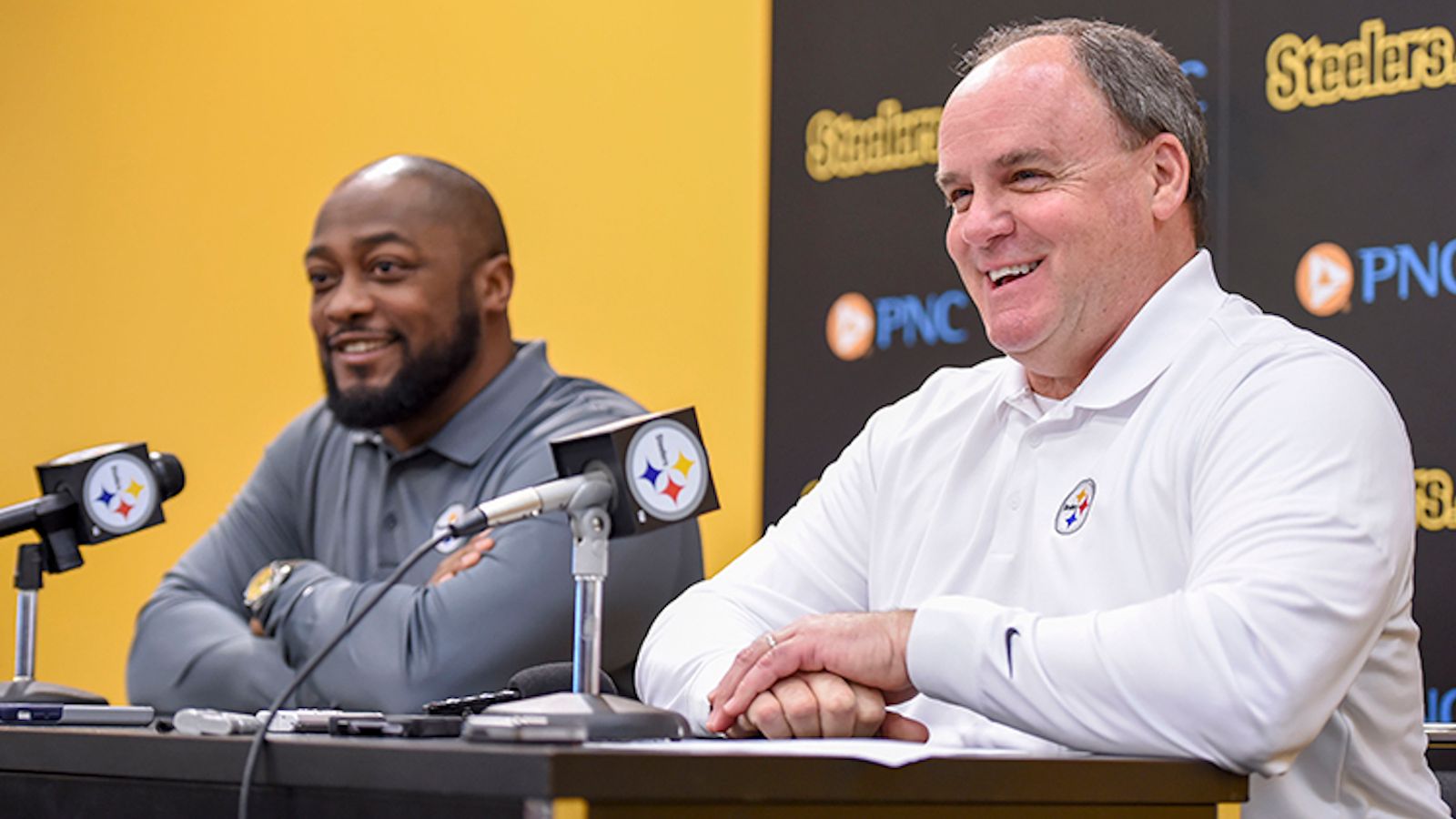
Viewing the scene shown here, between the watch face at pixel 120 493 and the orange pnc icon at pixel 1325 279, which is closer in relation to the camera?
the watch face at pixel 120 493

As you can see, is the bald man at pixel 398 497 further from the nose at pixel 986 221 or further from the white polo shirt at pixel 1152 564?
the nose at pixel 986 221

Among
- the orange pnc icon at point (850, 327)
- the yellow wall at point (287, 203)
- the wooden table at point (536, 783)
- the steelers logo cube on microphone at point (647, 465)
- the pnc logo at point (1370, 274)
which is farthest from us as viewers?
the yellow wall at point (287, 203)

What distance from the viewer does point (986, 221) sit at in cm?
A: 222

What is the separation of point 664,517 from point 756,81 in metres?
2.44

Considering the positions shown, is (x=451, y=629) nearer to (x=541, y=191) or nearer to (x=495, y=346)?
(x=495, y=346)

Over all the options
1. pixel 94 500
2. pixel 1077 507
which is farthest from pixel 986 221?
pixel 94 500

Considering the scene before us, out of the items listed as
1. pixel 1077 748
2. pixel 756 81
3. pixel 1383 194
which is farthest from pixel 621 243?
pixel 1077 748

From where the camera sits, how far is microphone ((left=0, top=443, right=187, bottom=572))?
2.59 m

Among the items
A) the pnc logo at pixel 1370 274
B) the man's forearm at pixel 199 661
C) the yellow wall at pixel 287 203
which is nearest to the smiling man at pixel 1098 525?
the pnc logo at pixel 1370 274

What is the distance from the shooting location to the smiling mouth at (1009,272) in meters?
2.21

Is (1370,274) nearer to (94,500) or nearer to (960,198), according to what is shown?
(960,198)

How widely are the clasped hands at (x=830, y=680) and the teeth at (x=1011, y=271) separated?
589mm

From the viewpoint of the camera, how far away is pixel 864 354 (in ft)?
11.4

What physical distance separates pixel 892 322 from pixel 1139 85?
1.29 m
